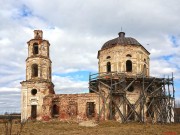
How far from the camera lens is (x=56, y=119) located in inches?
1089

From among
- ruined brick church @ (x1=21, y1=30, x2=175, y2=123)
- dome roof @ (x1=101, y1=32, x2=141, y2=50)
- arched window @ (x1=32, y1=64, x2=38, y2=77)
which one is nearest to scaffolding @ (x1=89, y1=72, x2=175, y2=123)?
ruined brick church @ (x1=21, y1=30, x2=175, y2=123)

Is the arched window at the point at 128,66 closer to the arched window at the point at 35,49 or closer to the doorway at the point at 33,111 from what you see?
the arched window at the point at 35,49

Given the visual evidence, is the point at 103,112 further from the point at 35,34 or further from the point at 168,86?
A: the point at 35,34

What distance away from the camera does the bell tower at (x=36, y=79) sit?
1128 inches

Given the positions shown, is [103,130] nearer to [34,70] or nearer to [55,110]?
[55,110]

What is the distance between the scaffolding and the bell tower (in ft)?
15.6

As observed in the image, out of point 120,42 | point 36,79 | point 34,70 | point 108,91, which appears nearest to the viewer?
point 108,91

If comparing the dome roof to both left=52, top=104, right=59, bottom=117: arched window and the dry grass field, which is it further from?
the dry grass field

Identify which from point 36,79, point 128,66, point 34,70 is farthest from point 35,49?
point 128,66

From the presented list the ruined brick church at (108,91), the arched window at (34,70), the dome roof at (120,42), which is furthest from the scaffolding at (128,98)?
the arched window at (34,70)

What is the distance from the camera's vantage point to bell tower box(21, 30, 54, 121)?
28.6 metres

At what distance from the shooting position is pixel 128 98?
2817cm

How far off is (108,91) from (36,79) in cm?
748

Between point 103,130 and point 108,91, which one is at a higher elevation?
point 108,91
